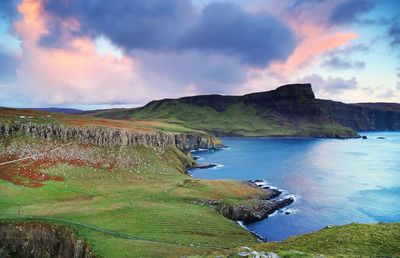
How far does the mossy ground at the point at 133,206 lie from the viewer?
44.1 meters

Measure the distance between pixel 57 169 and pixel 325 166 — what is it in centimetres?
13641

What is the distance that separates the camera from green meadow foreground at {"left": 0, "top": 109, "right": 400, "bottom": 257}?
35.5m

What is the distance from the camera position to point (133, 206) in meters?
60.2

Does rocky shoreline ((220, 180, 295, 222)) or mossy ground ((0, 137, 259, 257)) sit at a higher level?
mossy ground ((0, 137, 259, 257))

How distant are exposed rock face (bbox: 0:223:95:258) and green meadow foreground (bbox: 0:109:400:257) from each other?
1.45 m

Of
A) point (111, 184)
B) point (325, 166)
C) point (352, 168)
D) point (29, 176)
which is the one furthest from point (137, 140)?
point (352, 168)

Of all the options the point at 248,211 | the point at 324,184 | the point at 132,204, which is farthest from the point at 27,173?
the point at 324,184

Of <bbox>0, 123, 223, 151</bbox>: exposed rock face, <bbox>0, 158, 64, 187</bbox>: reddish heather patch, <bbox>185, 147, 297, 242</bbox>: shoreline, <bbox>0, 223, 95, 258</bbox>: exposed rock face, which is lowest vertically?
<bbox>185, 147, 297, 242</bbox>: shoreline

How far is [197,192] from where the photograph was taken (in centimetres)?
7469

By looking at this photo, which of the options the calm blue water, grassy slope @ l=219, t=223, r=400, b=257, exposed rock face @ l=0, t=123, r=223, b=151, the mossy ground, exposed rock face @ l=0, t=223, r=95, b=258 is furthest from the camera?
exposed rock face @ l=0, t=123, r=223, b=151

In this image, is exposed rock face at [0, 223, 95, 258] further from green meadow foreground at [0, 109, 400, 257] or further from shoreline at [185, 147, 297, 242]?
shoreline at [185, 147, 297, 242]

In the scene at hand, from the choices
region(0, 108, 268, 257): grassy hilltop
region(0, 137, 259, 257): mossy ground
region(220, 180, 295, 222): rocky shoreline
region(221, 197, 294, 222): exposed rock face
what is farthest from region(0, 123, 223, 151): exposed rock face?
region(221, 197, 294, 222): exposed rock face

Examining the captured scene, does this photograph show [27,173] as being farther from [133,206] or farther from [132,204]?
[133,206]

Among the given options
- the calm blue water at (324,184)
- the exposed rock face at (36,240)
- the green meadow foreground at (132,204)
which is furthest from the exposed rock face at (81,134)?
the exposed rock face at (36,240)
